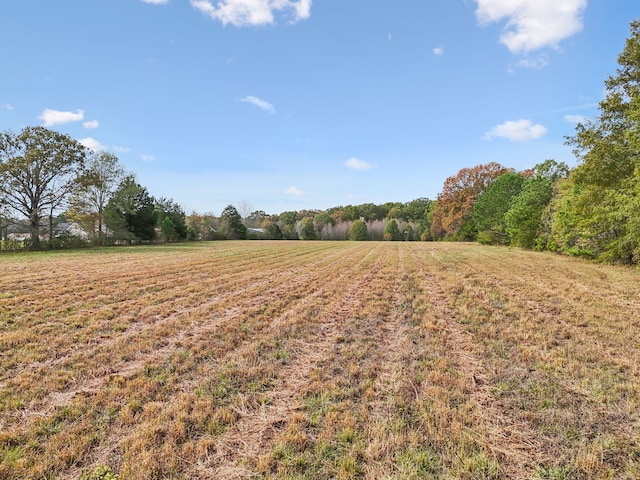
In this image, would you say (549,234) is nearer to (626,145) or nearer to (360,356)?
(626,145)

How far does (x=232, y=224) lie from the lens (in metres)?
55.9

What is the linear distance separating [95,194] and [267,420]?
36881 mm

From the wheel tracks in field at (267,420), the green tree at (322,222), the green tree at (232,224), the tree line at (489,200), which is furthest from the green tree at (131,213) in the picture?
the green tree at (322,222)

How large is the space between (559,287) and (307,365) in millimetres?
8751

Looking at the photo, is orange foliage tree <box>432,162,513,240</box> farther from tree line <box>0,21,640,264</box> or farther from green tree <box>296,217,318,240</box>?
green tree <box>296,217,318,240</box>

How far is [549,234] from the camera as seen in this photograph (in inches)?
864

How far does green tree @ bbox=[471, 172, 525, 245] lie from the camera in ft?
101

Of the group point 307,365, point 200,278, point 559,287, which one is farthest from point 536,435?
point 200,278

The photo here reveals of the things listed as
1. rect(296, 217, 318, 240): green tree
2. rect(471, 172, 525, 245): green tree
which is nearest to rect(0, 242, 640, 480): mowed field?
rect(471, 172, 525, 245): green tree

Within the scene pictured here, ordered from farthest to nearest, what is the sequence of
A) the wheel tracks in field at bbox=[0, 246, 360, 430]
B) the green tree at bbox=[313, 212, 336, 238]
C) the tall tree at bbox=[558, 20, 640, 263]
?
the green tree at bbox=[313, 212, 336, 238], the tall tree at bbox=[558, 20, 640, 263], the wheel tracks in field at bbox=[0, 246, 360, 430]

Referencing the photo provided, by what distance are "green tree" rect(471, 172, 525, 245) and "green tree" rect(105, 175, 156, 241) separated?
3813 cm

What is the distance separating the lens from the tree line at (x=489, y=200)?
515 inches

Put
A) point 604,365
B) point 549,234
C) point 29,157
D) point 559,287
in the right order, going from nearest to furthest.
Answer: point 604,365 < point 559,287 < point 549,234 < point 29,157

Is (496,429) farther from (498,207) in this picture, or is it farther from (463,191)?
(463,191)
